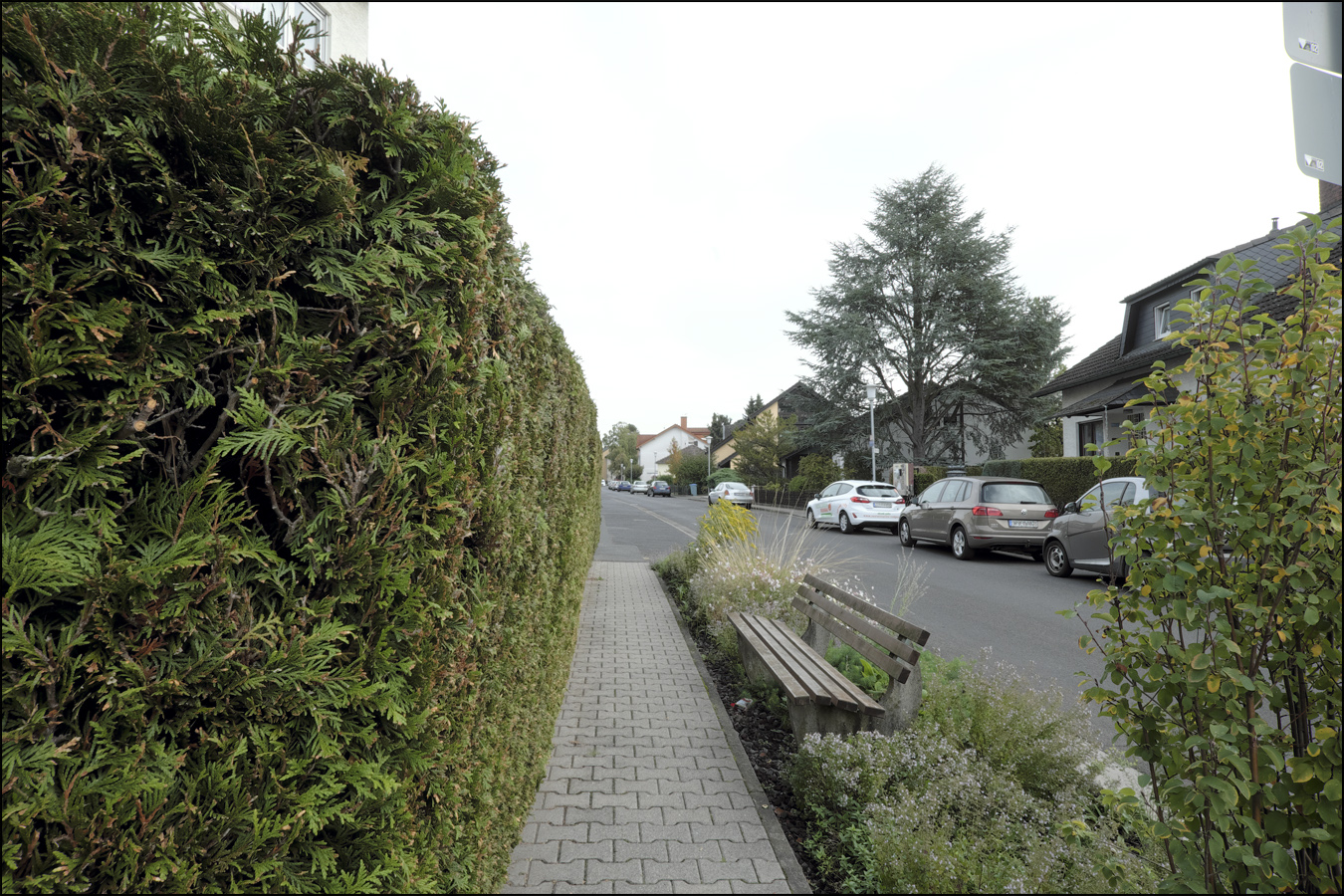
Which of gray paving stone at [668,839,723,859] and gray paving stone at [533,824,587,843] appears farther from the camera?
gray paving stone at [533,824,587,843]

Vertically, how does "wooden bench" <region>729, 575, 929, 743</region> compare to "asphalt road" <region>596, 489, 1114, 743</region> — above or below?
above

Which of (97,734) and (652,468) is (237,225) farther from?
(652,468)

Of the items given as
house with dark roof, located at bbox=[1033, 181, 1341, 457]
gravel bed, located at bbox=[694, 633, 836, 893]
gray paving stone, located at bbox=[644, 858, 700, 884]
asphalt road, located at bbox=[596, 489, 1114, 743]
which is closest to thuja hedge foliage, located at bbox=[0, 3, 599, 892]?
gray paving stone, located at bbox=[644, 858, 700, 884]

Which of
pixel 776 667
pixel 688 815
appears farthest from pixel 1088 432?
pixel 688 815

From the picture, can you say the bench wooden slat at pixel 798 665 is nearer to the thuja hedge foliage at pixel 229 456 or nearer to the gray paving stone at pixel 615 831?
the gray paving stone at pixel 615 831

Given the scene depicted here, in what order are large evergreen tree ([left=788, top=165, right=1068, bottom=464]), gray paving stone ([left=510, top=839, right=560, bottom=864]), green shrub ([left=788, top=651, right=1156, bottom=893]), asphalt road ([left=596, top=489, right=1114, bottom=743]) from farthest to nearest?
large evergreen tree ([left=788, top=165, right=1068, bottom=464]), asphalt road ([left=596, top=489, right=1114, bottom=743]), gray paving stone ([left=510, top=839, right=560, bottom=864]), green shrub ([left=788, top=651, right=1156, bottom=893])

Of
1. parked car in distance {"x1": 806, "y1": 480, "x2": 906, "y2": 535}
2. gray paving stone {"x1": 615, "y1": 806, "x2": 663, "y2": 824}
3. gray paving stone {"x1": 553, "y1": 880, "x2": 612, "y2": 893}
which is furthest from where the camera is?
parked car in distance {"x1": 806, "y1": 480, "x2": 906, "y2": 535}

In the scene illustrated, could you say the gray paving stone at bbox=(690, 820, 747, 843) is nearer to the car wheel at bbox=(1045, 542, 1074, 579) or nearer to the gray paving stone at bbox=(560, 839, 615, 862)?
the gray paving stone at bbox=(560, 839, 615, 862)

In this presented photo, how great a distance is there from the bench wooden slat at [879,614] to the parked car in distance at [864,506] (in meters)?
13.4

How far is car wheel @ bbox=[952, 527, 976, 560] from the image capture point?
13.9m

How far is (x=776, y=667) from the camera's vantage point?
4441 millimetres

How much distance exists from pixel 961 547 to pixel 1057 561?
2.52 m

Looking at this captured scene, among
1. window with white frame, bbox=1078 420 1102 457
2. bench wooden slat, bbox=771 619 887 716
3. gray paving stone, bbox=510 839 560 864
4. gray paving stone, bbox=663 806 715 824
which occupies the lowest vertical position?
gray paving stone, bbox=510 839 560 864

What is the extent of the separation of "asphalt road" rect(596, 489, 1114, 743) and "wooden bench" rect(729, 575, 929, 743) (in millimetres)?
810
